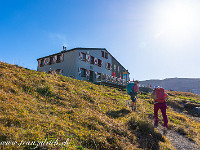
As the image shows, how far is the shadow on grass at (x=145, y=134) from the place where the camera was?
4.69m

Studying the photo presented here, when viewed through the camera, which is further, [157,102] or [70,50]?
[70,50]

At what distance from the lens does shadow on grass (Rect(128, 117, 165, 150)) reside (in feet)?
15.4

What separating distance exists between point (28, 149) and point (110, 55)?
29.3m

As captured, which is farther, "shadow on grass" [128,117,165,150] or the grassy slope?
"shadow on grass" [128,117,165,150]

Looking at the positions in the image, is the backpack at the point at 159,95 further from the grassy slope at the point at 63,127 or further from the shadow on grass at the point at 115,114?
the shadow on grass at the point at 115,114

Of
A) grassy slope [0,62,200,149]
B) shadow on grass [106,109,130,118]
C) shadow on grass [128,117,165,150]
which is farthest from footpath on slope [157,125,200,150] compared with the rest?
shadow on grass [106,109,130,118]

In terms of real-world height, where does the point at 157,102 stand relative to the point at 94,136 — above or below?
above

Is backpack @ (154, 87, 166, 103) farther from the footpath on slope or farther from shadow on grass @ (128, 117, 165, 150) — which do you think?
the footpath on slope

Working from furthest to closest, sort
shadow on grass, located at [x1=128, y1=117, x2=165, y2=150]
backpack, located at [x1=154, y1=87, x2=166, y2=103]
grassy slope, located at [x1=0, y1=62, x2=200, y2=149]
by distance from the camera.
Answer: backpack, located at [x1=154, y1=87, x2=166, y2=103] < shadow on grass, located at [x1=128, y1=117, x2=165, y2=150] < grassy slope, located at [x1=0, y1=62, x2=200, y2=149]

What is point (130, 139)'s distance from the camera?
479cm

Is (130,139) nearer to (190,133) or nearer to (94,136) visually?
(94,136)

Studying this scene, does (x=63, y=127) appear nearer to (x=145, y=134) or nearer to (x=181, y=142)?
(x=145, y=134)

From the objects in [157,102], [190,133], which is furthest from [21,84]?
[190,133]

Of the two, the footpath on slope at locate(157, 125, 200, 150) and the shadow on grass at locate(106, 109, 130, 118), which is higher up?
the shadow on grass at locate(106, 109, 130, 118)
